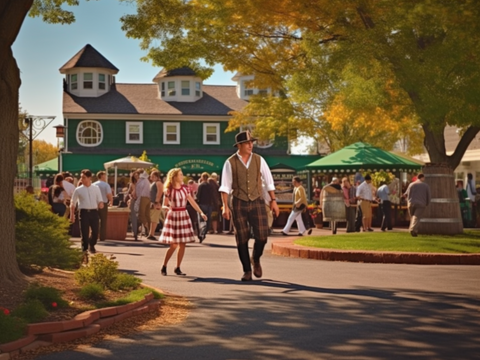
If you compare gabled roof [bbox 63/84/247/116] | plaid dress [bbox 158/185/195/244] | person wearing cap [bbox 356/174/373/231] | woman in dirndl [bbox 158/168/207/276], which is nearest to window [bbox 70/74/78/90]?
gabled roof [bbox 63/84/247/116]

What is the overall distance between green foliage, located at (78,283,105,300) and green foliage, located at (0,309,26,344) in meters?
1.93

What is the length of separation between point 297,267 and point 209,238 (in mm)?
12029

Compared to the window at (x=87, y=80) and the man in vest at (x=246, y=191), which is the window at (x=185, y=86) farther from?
the man in vest at (x=246, y=191)

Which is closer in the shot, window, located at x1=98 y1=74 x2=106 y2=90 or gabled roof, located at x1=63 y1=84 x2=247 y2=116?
gabled roof, located at x1=63 y1=84 x2=247 y2=116

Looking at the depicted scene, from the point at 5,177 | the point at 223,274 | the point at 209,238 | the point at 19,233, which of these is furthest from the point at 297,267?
the point at 209,238

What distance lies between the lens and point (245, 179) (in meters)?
13.5

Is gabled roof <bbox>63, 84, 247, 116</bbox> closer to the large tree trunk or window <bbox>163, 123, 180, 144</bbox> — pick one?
window <bbox>163, 123, 180, 144</bbox>

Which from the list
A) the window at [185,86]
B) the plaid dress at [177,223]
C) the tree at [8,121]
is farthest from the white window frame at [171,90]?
the tree at [8,121]

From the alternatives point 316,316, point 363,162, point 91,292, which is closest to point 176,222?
point 91,292

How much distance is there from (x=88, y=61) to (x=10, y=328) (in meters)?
52.6

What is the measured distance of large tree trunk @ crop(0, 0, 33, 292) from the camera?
11047mm

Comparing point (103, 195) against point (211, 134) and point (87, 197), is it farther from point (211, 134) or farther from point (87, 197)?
point (211, 134)

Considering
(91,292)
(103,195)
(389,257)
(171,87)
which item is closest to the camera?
(91,292)

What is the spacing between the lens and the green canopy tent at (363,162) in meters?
36.8
